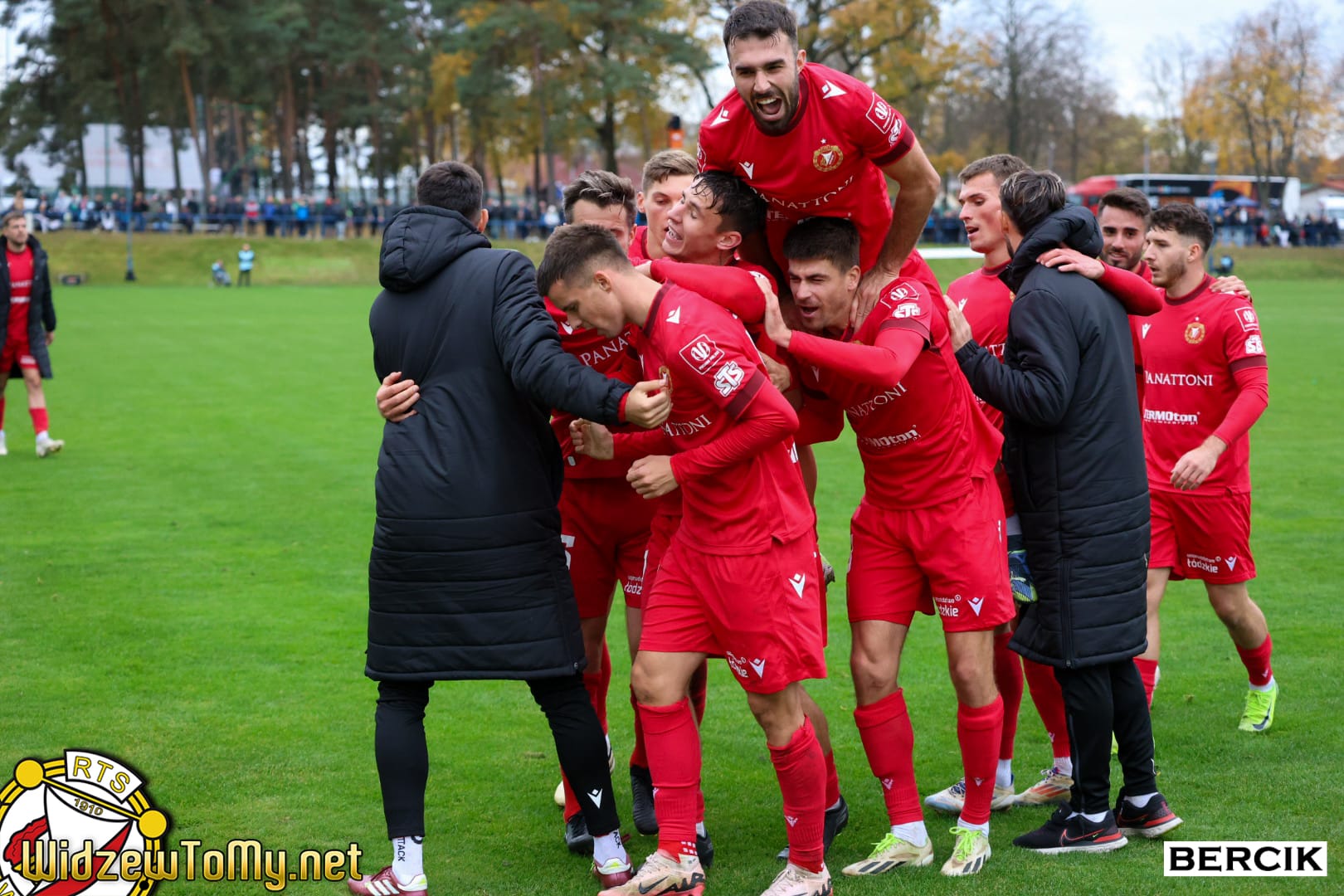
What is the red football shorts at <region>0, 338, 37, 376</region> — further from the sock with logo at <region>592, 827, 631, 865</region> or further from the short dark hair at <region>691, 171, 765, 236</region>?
the sock with logo at <region>592, 827, 631, 865</region>

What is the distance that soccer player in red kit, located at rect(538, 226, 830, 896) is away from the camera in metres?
4.43

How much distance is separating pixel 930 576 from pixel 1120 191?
2624 millimetres

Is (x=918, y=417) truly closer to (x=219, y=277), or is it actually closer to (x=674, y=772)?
(x=674, y=772)

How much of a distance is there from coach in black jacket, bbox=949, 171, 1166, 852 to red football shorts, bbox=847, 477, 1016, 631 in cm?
21

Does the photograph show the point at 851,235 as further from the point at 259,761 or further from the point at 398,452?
the point at 259,761

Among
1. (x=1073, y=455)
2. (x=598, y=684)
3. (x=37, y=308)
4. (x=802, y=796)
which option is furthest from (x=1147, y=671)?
(x=37, y=308)

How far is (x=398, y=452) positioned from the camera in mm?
4617

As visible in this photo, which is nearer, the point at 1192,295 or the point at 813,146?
the point at 813,146

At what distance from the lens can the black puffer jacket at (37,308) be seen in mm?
13328

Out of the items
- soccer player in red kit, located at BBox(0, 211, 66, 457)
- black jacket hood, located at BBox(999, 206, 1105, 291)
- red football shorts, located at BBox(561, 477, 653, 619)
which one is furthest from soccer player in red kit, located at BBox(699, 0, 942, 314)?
soccer player in red kit, located at BBox(0, 211, 66, 457)

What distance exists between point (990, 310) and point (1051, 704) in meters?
1.74

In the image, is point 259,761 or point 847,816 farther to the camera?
point 259,761

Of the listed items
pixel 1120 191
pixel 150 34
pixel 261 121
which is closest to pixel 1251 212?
pixel 150 34

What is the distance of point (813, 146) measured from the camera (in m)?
4.79
